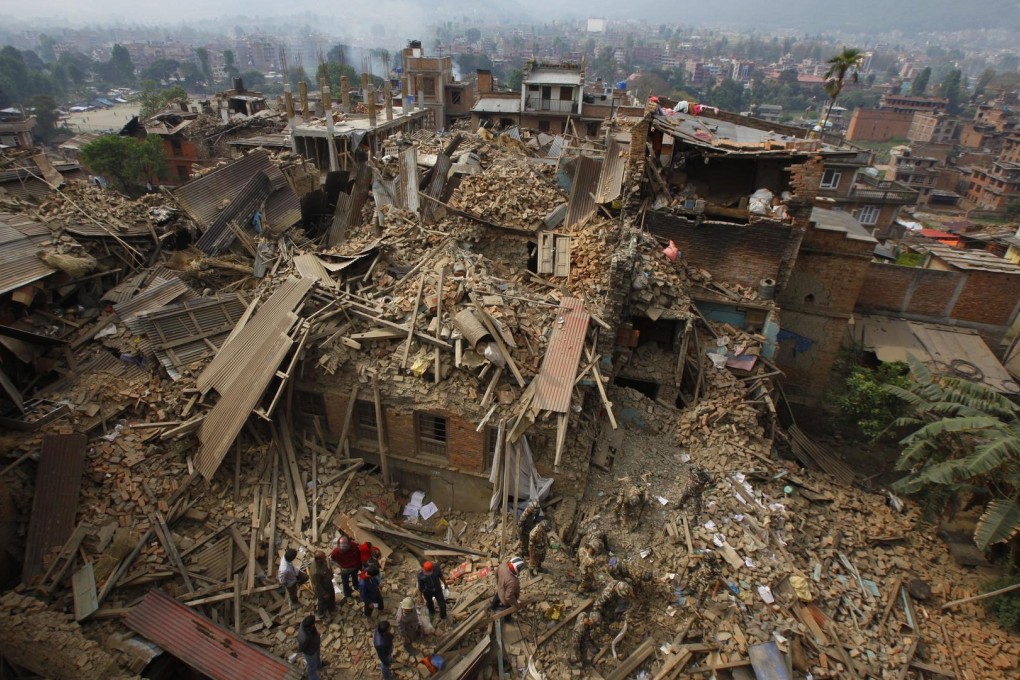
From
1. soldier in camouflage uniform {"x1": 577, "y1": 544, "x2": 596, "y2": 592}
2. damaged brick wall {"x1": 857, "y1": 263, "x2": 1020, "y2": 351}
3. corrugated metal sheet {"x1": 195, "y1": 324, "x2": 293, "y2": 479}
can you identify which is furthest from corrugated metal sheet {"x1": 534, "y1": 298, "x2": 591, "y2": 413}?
damaged brick wall {"x1": 857, "y1": 263, "x2": 1020, "y2": 351}

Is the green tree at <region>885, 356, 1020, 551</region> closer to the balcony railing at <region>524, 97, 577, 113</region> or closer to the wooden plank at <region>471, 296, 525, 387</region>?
the wooden plank at <region>471, 296, 525, 387</region>

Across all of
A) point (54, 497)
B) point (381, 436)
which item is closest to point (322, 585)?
point (381, 436)

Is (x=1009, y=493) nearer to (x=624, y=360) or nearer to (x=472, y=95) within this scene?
(x=624, y=360)

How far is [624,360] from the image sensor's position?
14219mm

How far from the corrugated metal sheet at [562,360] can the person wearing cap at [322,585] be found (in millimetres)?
5034

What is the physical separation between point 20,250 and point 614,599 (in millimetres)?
16965

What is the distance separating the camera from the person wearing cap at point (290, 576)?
9842 mm

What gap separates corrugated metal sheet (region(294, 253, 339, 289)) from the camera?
13986mm

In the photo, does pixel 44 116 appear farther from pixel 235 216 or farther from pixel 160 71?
pixel 160 71

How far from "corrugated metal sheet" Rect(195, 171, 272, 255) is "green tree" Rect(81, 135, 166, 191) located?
30.4 meters

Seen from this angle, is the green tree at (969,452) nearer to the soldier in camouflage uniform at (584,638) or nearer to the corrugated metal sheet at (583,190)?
the soldier in camouflage uniform at (584,638)

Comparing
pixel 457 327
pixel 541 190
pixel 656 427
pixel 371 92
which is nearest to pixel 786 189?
pixel 541 190

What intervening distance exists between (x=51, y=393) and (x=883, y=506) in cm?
2001

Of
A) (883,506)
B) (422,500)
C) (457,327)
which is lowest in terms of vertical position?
(422,500)
